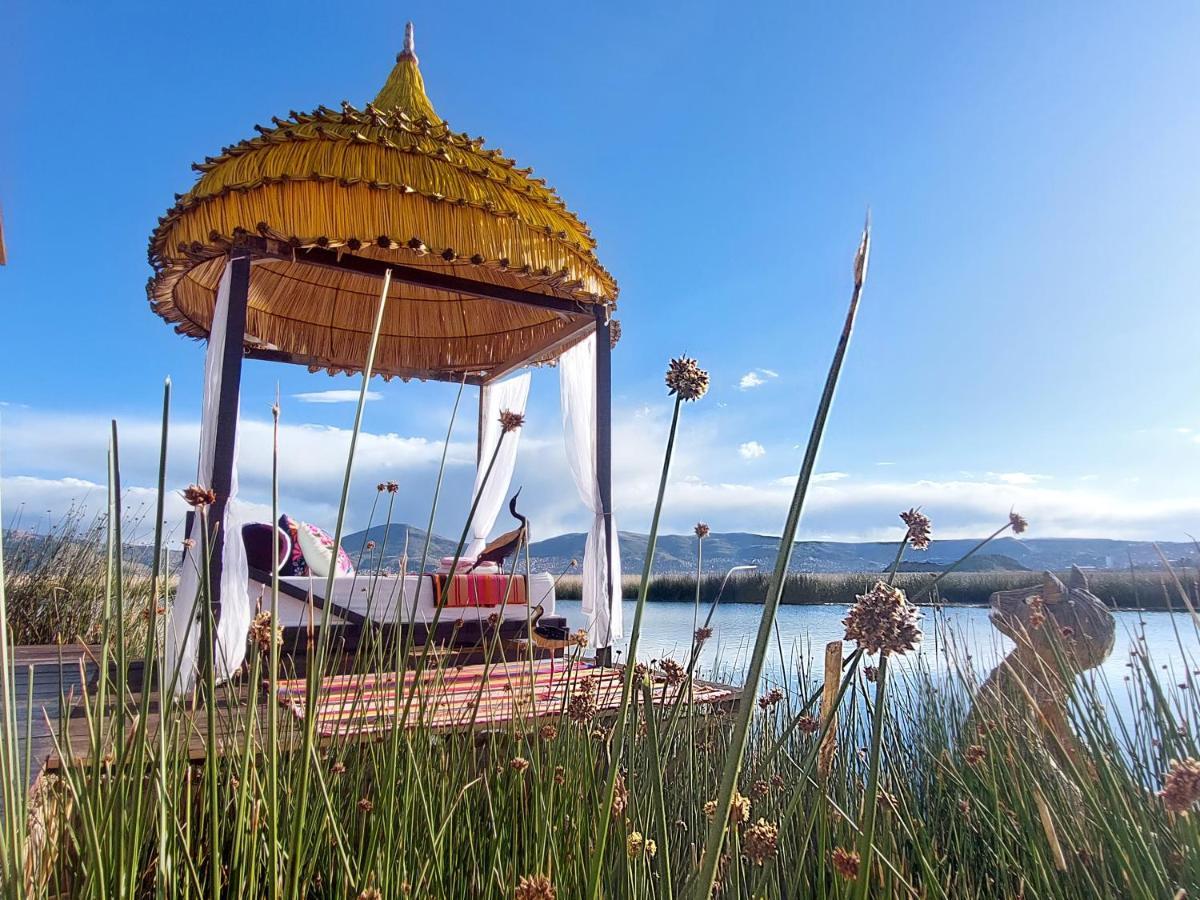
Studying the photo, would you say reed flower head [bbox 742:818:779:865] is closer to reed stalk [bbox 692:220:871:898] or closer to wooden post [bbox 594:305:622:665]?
reed stalk [bbox 692:220:871:898]

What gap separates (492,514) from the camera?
24.1 feet

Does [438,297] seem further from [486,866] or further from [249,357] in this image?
[486,866]

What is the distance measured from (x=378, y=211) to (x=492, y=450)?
3263mm

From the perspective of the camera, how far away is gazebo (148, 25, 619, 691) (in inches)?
171

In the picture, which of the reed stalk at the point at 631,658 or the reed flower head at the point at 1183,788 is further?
the reed flower head at the point at 1183,788

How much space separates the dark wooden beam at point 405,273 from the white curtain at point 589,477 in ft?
1.33

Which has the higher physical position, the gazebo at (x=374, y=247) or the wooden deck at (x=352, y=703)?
the gazebo at (x=374, y=247)

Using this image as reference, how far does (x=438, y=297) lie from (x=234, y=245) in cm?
270

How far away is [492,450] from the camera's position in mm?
7449

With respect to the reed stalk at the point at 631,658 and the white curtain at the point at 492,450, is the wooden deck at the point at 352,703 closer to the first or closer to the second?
the reed stalk at the point at 631,658

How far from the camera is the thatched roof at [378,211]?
4418mm

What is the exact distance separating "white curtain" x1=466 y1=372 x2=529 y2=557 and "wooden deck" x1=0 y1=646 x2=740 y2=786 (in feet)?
9.87

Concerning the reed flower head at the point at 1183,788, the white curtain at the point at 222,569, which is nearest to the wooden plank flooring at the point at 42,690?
the white curtain at the point at 222,569

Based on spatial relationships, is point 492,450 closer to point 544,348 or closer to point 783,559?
point 544,348
